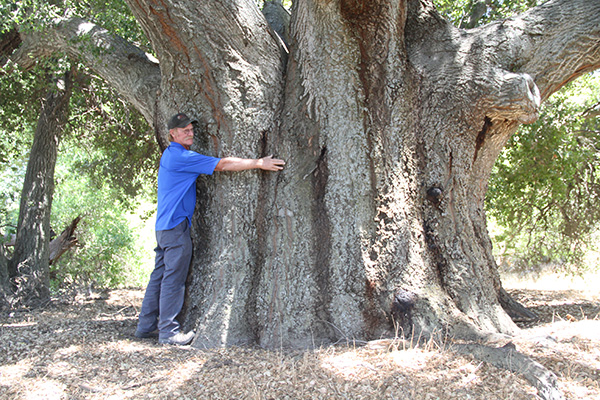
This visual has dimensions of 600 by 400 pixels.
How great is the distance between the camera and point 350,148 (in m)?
4.19

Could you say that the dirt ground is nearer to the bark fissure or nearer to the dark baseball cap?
the bark fissure

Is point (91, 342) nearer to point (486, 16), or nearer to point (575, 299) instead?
point (575, 299)

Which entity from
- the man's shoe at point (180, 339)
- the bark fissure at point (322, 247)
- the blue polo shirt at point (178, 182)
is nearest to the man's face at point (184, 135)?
the blue polo shirt at point (178, 182)

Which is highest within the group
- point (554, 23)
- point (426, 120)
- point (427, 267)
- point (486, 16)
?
point (486, 16)

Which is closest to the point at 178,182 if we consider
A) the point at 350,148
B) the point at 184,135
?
the point at 184,135

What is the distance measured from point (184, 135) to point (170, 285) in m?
1.35

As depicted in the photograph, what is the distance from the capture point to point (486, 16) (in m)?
7.01

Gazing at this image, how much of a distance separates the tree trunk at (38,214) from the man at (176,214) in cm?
337

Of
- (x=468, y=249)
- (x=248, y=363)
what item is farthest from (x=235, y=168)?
(x=468, y=249)

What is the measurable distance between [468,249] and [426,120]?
4.19 feet

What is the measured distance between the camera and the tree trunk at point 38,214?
22.2ft

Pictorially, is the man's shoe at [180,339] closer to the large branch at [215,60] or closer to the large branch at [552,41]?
the large branch at [215,60]

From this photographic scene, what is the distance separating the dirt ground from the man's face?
1.80m

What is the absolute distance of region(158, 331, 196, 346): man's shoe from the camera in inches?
158
